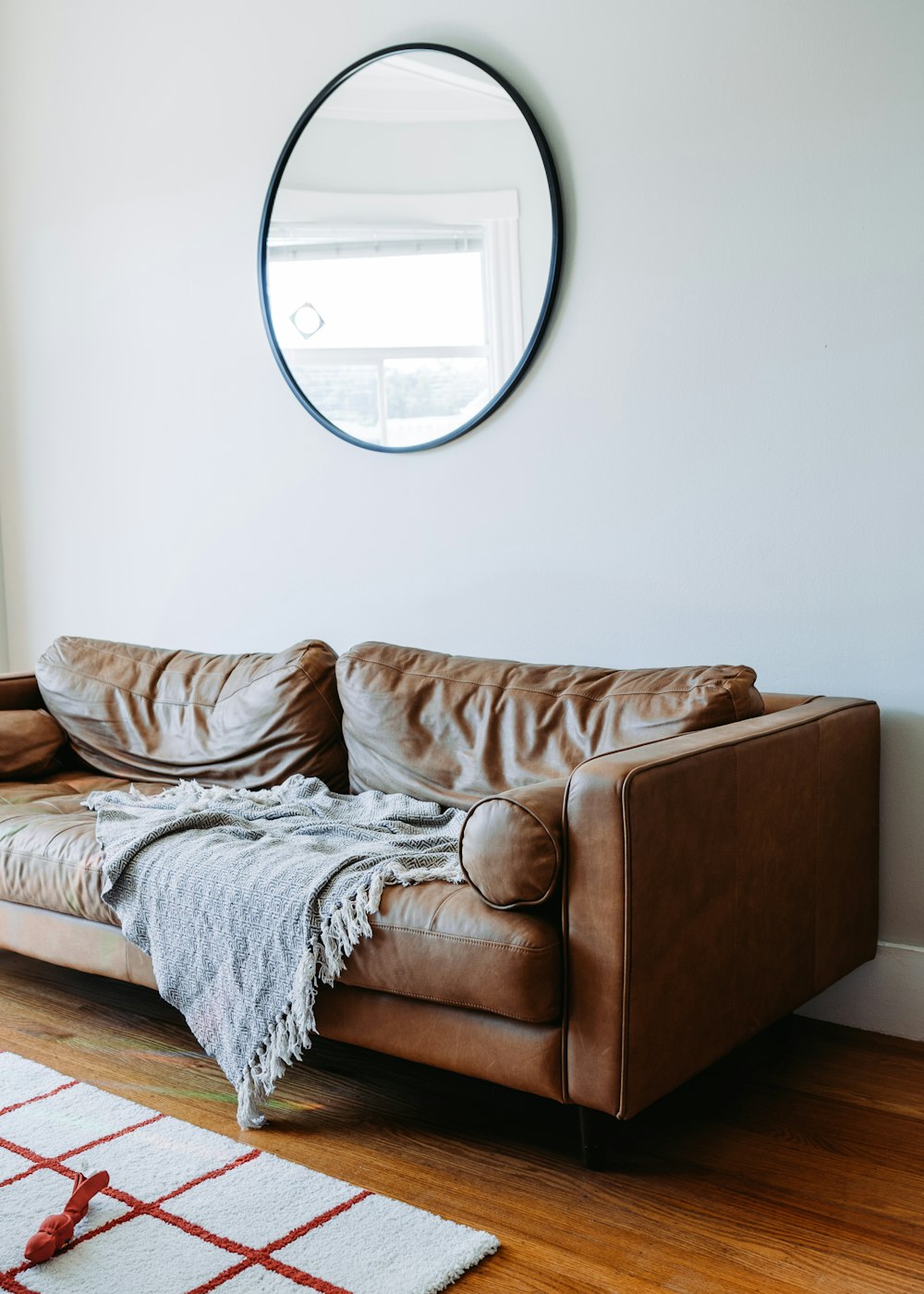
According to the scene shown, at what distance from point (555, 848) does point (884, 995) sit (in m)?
1.07

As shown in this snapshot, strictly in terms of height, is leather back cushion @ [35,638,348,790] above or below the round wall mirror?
below

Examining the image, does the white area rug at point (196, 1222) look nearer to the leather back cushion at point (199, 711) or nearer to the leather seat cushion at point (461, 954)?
the leather seat cushion at point (461, 954)

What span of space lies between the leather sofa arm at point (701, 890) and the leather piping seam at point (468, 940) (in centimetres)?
6

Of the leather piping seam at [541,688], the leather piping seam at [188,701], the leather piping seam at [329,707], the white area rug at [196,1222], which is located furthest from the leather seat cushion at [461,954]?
the leather piping seam at [188,701]

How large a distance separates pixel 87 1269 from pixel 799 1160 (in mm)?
1071

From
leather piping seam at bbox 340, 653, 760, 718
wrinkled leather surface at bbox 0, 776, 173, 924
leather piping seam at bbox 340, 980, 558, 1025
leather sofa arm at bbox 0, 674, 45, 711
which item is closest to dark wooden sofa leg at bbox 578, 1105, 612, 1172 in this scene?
leather piping seam at bbox 340, 980, 558, 1025

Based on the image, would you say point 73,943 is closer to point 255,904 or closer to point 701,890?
point 255,904

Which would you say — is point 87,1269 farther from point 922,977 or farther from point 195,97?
point 195,97

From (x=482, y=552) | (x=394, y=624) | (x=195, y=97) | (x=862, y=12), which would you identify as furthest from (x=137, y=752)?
(x=862, y=12)

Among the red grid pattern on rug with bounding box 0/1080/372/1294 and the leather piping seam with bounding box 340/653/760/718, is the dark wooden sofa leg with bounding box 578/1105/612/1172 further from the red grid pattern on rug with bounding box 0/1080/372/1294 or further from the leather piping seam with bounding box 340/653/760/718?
the leather piping seam with bounding box 340/653/760/718

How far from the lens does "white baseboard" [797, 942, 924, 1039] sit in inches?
94.6

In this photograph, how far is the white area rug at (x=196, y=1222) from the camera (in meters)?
1.57

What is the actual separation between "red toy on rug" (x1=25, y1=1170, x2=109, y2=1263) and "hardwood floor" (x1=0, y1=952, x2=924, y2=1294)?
287 millimetres

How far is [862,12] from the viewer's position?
2328mm
